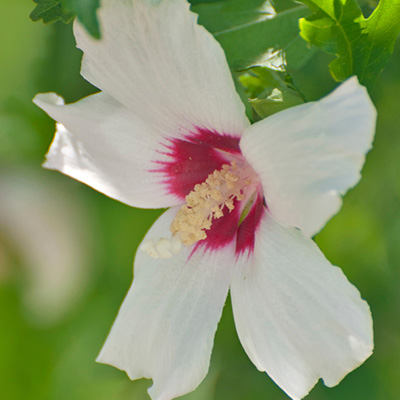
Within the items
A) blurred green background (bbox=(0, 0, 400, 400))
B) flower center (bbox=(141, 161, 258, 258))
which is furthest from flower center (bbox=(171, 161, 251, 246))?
blurred green background (bbox=(0, 0, 400, 400))

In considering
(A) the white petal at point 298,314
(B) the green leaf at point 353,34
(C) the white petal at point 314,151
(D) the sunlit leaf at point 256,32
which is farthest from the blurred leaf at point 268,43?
(A) the white petal at point 298,314

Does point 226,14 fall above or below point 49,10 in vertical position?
below

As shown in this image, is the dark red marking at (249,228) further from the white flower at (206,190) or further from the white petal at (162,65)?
the white petal at (162,65)

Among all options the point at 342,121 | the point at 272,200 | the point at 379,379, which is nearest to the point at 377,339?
the point at 379,379

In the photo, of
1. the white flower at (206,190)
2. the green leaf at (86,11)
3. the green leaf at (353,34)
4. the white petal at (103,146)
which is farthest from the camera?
the white petal at (103,146)

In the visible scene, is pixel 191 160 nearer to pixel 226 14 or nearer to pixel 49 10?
pixel 226 14

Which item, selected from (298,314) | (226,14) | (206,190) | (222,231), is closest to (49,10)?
(226,14)
